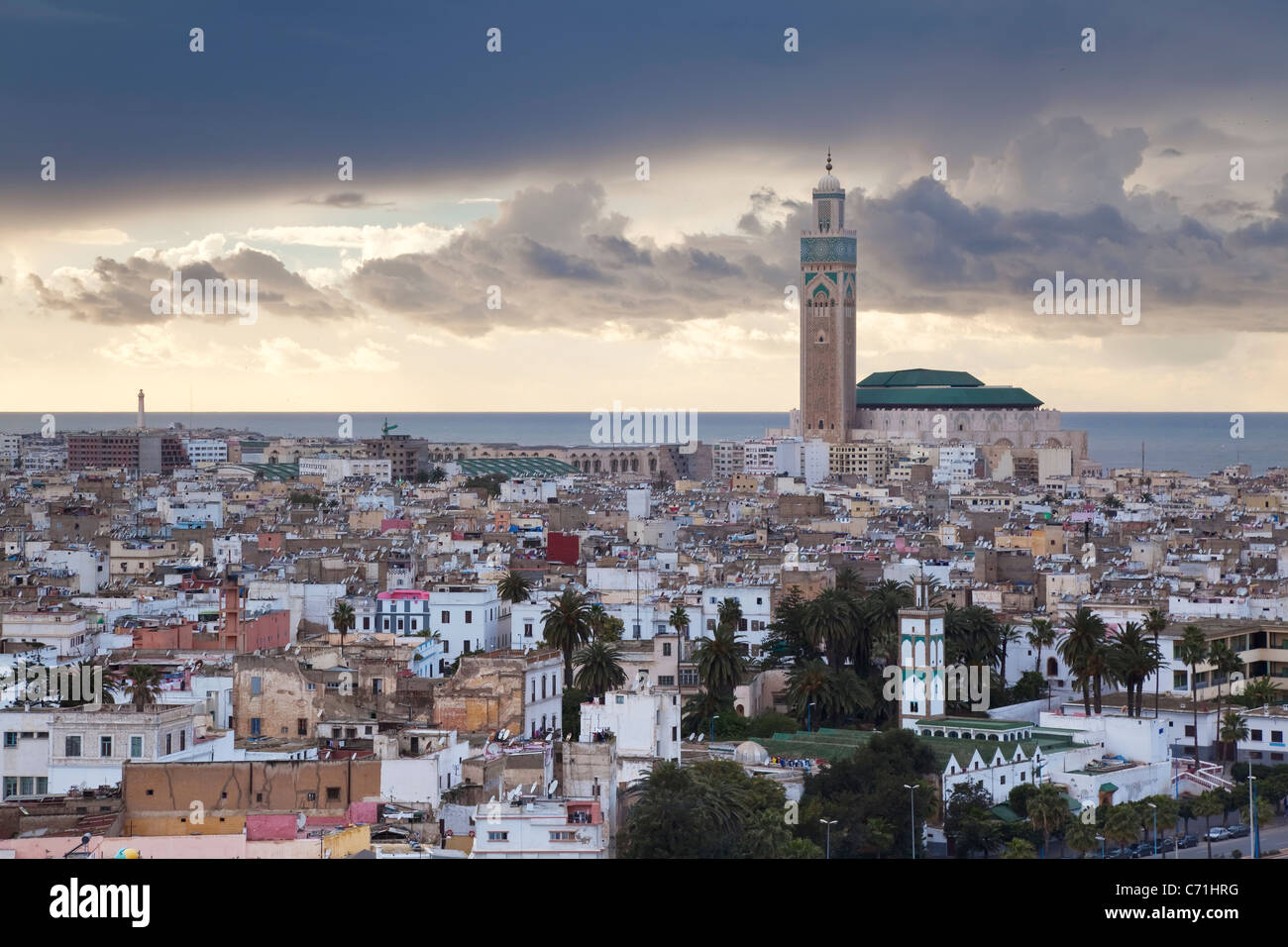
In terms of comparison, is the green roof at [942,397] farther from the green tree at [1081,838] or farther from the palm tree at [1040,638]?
the green tree at [1081,838]

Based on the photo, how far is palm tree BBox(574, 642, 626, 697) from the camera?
24.6 m

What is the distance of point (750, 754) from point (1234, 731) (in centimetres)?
621

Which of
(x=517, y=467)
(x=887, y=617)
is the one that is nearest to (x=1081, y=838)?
(x=887, y=617)

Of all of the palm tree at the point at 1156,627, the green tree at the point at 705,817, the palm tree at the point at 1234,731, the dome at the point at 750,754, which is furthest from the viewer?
the palm tree at the point at 1156,627

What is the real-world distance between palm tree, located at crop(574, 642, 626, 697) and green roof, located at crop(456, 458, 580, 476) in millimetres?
66882

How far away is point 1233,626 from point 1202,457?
346 ft

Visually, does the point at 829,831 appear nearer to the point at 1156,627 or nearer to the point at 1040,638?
the point at 1156,627

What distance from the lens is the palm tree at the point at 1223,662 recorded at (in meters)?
27.0

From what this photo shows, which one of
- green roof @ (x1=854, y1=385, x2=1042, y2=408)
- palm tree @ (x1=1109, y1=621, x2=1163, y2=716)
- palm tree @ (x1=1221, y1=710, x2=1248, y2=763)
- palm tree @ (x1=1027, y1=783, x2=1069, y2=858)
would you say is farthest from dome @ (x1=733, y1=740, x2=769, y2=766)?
green roof @ (x1=854, y1=385, x2=1042, y2=408)

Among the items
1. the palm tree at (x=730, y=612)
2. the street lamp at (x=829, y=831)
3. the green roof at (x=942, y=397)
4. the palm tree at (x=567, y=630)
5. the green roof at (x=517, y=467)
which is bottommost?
the street lamp at (x=829, y=831)

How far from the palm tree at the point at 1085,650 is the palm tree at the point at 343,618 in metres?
8.71

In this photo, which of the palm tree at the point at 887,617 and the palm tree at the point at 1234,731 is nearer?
the palm tree at the point at 1234,731

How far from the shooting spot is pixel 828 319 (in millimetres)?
101875

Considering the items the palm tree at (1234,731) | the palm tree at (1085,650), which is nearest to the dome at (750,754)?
the palm tree at (1085,650)
